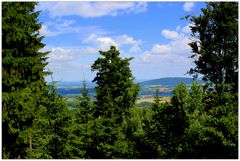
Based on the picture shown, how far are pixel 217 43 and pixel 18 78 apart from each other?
409 inches

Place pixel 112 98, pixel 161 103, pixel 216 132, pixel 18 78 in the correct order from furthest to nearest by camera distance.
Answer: pixel 112 98 → pixel 161 103 → pixel 18 78 → pixel 216 132

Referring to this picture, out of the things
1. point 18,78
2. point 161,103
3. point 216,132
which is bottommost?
point 216,132

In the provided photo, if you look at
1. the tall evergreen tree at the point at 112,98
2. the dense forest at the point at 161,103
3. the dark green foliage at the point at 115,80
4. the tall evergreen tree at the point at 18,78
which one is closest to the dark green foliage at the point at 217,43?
the dense forest at the point at 161,103

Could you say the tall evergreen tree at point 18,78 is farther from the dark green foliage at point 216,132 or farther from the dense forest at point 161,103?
the dark green foliage at point 216,132

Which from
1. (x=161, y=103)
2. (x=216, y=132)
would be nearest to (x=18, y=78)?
(x=161, y=103)

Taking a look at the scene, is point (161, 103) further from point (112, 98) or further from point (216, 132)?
point (112, 98)

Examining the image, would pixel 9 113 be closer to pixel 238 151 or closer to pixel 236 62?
pixel 238 151

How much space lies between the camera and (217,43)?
20.8 metres

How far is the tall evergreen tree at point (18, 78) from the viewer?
1703cm

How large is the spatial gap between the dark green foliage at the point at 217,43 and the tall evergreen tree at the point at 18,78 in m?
8.70

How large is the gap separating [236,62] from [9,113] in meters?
11.4

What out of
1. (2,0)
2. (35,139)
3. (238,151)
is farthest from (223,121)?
(35,139)

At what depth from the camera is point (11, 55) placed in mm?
17297

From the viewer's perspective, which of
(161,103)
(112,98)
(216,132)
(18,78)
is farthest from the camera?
(112,98)
